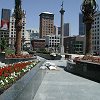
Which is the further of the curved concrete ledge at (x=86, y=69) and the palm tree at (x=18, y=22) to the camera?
the palm tree at (x=18, y=22)

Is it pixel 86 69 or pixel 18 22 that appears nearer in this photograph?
pixel 86 69

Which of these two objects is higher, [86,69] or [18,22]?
[18,22]

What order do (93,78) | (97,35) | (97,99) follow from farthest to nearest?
(97,35), (93,78), (97,99)

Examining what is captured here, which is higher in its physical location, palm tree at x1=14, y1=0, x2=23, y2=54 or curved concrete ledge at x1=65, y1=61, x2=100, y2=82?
palm tree at x1=14, y1=0, x2=23, y2=54

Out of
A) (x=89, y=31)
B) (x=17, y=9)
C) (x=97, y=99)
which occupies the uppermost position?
(x=17, y=9)

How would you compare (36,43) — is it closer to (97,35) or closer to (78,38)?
(78,38)

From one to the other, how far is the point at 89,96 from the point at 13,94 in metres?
6.19

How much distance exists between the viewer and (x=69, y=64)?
25.0 m

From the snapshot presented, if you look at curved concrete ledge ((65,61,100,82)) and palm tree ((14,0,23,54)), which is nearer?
curved concrete ledge ((65,61,100,82))

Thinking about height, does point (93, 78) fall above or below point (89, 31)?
below

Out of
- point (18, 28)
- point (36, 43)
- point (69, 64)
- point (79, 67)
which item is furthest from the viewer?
point (36, 43)

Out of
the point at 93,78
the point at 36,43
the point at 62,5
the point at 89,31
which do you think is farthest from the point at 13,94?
the point at 36,43

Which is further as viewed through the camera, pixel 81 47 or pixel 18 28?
pixel 81 47

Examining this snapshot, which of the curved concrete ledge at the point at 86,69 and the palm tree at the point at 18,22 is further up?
the palm tree at the point at 18,22
